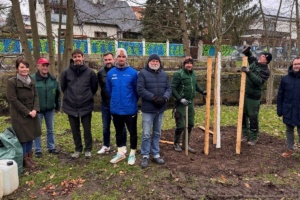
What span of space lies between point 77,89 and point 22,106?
3.07 feet

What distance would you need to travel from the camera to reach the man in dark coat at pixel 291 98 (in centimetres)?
518

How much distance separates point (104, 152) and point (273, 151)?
3.41 m

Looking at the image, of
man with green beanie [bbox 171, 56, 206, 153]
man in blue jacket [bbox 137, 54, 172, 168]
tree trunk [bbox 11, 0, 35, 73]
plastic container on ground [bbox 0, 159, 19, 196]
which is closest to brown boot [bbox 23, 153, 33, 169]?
plastic container on ground [bbox 0, 159, 19, 196]

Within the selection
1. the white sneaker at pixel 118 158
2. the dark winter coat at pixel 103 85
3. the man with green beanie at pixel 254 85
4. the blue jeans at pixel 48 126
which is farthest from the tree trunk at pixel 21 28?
the man with green beanie at pixel 254 85

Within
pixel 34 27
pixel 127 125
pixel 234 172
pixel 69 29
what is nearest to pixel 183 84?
pixel 127 125

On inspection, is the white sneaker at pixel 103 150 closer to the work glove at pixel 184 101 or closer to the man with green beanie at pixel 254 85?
the work glove at pixel 184 101

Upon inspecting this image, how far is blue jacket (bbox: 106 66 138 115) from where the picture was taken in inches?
190

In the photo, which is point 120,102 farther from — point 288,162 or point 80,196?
point 288,162

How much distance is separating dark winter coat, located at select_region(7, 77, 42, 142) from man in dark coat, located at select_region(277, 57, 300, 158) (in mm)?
4471

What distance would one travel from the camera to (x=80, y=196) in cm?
418

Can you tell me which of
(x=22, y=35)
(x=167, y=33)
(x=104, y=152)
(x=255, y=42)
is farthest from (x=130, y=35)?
(x=104, y=152)

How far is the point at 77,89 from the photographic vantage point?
200 inches

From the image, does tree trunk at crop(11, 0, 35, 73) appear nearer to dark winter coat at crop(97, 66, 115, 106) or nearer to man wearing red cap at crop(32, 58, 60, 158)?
man wearing red cap at crop(32, 58, 60, 158)

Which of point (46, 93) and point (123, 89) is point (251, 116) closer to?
point (123, 89)
